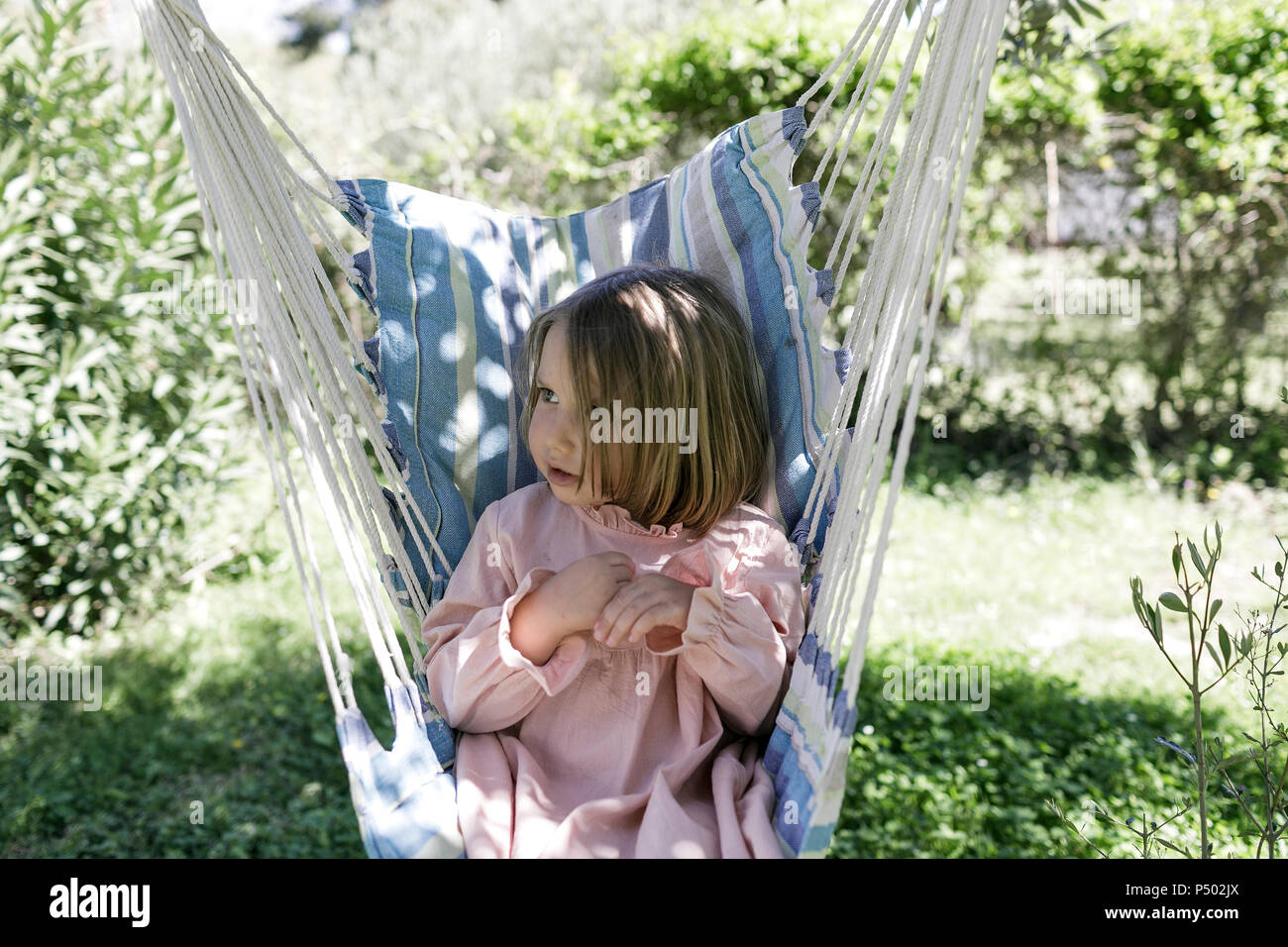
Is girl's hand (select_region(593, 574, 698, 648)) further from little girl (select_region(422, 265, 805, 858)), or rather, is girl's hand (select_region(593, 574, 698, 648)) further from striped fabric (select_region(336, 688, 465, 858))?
striped fabric (select_region(336, 688, 465, 858))

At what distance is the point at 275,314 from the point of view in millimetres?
1407

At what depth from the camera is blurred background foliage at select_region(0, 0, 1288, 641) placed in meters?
2.77

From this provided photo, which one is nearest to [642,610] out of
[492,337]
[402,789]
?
[402,789]

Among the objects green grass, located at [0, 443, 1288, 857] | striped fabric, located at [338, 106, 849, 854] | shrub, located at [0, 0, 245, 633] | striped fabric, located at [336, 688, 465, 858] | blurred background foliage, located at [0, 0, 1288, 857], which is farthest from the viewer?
shrub, located at [0, 0, 245, 633]

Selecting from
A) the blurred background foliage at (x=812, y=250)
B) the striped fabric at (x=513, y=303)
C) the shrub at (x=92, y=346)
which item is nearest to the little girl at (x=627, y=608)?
the striped fabric at (x=513, y=303)

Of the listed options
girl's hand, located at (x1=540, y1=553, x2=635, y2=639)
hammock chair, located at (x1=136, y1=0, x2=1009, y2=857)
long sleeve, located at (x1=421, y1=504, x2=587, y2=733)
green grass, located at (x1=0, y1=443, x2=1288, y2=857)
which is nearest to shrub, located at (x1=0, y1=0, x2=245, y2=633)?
green grass, located at (x1=0, y1=443, x2=1288, y2=857)

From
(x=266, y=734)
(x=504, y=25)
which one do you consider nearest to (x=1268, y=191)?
(x=266, y=734)

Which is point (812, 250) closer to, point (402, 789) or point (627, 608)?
point (627, 608)

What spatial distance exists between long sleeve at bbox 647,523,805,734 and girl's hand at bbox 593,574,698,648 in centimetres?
3

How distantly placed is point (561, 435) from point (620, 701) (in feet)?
1.12

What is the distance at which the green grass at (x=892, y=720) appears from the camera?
2078 mm

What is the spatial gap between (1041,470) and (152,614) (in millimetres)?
3088

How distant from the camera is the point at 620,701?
132cm

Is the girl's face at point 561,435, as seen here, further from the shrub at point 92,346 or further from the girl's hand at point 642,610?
the shrub at point 92,346
